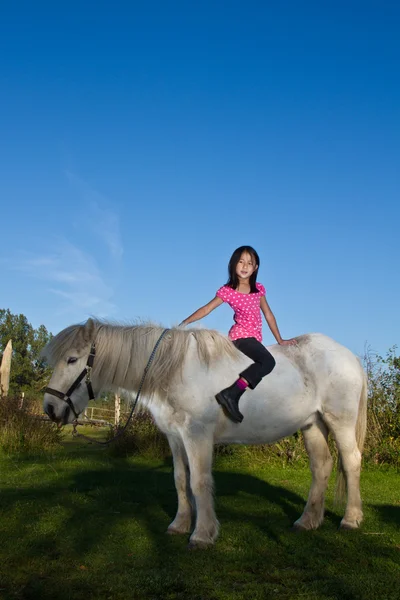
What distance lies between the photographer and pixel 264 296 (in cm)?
571

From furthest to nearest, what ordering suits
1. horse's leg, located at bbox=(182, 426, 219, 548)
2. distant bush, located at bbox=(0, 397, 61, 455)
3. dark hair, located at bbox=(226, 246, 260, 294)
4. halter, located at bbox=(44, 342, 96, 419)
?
1. distant bush, located at bbox=(0, 397, 61, 455)
2. dark hair, located at bbox=(226, 246, 260, 294)
3. halter, located at bbox=(44, 342, 96, 419)
4. horse's leg, located at bbox=(182, 426, 219, 548)

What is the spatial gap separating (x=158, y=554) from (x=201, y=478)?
2.32 ft

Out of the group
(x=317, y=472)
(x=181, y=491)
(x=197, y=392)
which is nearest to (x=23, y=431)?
(x=181, y=491)

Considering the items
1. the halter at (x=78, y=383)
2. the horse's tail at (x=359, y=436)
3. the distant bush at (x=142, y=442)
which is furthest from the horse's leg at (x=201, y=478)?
the distant bush at (x=142, y=442)

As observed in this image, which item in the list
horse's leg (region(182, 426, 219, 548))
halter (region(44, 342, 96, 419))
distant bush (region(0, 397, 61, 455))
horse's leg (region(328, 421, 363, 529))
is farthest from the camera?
distant bush (region(0, 397, 61, 455))

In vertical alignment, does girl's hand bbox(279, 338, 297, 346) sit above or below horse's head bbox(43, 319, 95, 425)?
above

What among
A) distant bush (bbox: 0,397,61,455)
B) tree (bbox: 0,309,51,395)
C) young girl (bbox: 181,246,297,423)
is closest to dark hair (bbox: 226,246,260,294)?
young girl (bbox: 181,246,297,423)

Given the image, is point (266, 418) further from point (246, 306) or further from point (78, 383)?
point (78, 383)

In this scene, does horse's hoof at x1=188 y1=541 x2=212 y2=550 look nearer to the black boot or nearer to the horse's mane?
the black boot

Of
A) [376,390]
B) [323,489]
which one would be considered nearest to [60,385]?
[323,489]

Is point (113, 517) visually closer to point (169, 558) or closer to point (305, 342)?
point (169, 558)

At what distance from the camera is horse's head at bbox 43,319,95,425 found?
16.6ft

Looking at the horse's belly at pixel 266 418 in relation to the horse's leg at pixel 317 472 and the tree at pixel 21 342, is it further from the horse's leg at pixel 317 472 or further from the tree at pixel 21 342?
the tree at pixel 21 342

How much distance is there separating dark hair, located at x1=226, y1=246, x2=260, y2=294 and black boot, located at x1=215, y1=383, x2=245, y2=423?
1.08 meters
